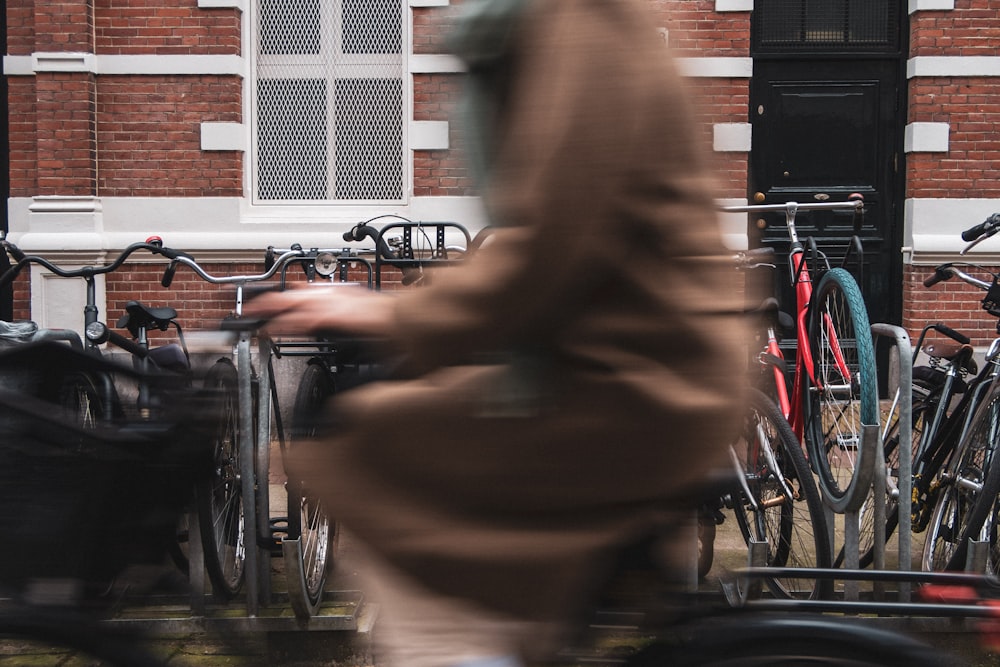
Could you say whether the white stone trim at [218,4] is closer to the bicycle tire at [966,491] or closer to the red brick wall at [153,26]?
the red brick wall at [153,26]

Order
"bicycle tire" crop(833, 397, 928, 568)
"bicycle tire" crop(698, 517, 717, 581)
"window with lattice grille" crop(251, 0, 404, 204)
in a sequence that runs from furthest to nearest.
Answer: "window with lattice grille" crop(251, 0, 404, 204) → "bicycle tire" crop(833, 397, 928, 568) → "bicycle tire" crop(698, 517, 717, 581)

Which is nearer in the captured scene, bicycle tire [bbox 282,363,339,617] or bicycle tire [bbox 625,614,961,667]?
bicycle tire [bbox 625,614,961,667]

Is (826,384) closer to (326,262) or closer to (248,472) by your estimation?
(248,472)

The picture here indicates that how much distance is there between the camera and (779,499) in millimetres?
4141

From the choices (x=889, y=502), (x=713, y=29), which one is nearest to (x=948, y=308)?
(x=713, y=29)

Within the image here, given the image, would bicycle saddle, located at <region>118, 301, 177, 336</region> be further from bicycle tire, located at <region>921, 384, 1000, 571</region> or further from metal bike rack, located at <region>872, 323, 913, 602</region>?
bicycle tire, located at <region>921, 384, 1000, 571</region>

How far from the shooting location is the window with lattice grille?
30.4 ft

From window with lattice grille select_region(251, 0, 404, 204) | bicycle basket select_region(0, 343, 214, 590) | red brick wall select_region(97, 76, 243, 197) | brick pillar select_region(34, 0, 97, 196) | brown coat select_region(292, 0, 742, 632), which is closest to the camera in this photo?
brown coat select_region(292, 0, 742, 632)

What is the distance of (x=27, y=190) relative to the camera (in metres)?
9.13

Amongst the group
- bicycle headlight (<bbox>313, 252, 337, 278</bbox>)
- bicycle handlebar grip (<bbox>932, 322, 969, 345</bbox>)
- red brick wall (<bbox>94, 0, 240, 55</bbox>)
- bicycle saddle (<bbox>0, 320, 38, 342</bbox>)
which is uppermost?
red brick wall (<bbox>94, 0, 240, 55</bbox>)

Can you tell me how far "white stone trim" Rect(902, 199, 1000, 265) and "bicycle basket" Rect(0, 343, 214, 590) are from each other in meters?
7.99

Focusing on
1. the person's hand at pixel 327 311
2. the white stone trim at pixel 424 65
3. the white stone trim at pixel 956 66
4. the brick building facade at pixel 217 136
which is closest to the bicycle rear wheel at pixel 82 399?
the person's hand at pixel 327 311

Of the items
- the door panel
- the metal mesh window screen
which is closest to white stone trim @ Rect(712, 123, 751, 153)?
the door panel

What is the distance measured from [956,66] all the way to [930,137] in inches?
23.9
